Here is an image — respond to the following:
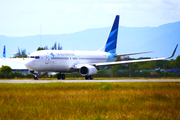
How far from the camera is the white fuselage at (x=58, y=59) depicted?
39281mm

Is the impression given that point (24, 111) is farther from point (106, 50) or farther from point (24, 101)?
point (106, 50)

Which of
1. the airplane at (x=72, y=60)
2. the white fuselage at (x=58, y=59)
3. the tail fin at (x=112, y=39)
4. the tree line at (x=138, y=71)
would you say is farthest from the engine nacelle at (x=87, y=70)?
the tree line at (x=138, y=71)

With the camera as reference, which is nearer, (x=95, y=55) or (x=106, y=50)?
(x=95, y=55)

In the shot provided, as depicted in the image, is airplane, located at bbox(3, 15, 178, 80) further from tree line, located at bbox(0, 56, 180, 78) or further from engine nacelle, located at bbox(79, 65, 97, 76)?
tree line, located at bbox(0, 56, 180, 78)

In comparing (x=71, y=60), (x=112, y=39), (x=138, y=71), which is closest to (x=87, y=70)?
(x=71, y=60)

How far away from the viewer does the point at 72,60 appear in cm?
4403

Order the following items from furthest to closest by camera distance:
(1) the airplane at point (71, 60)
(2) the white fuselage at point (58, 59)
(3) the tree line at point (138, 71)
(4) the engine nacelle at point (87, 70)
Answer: (3) the tree line at point (138, 71) → (4) the engine nacelle at point (87, 70) → (1) the airplane at point (71, 60) → (2) the white fuselage at point (58, 59)

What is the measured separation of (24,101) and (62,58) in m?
27.1

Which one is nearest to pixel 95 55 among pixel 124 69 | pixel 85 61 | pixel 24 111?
pixel 85 61

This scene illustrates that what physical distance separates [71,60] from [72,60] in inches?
7.6

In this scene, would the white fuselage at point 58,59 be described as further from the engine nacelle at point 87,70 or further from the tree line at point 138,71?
the tree line at point 138,71

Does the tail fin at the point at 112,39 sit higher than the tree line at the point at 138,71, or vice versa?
the tail fin at the point at 112,39

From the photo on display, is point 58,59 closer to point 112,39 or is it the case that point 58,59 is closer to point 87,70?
point 87,70

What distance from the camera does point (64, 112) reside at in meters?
12.0
